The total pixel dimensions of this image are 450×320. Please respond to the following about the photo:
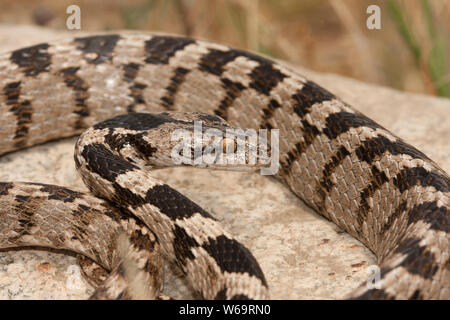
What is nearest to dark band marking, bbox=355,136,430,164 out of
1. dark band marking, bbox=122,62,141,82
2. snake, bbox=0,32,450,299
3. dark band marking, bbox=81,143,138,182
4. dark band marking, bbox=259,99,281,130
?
snake, bbox=0,32,450,299

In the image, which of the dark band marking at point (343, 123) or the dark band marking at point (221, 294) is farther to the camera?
the dark band marking at point (343, 123)

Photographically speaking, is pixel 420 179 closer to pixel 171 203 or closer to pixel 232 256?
pixel 232 256

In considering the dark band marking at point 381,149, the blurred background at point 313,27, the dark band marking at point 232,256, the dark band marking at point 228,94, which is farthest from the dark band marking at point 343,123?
the blurred background at point 313,27

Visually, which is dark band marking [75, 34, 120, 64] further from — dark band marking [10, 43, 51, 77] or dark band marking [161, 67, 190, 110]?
dark band marking [161, 67, 190, 110]

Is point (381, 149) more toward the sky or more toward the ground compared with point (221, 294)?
more toward the sky

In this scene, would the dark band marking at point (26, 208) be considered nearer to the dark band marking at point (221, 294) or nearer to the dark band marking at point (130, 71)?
the dark band marking at point (221, 294)

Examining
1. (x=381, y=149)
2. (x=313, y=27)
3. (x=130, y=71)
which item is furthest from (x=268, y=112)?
(x=313, y=27)

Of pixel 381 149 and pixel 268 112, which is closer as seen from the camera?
pixel 381 149
